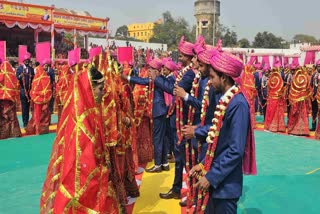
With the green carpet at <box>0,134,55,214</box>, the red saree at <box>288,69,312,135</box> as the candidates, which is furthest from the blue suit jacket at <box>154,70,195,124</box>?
the red saree at <box>288,69,312,135</box>

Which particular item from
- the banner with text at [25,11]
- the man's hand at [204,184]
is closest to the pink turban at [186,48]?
the man's hand at [204,184]

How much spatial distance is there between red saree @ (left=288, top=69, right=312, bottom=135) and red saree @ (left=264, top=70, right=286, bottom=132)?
317 millimetres

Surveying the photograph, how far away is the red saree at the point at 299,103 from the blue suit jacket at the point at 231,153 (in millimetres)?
7594

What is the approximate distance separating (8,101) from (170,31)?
73.2m

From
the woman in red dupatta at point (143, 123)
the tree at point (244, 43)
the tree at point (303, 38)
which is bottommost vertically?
the woman in red dupatta at point (143, 123)

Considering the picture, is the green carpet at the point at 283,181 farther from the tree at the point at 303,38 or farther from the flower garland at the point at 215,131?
the tree at the point at 303,38

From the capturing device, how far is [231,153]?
2.47 m

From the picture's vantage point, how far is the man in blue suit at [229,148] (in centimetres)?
247

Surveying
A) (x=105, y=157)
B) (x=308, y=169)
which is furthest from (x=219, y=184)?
(x=308, y=169)

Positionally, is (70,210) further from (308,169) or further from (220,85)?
(308,169)

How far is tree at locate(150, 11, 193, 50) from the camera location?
7588 cm

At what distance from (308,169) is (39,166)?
4458 millimetres

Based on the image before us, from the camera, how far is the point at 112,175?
3.26m

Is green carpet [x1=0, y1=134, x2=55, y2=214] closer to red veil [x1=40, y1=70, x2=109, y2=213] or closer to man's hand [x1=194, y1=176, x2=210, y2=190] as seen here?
red veil [x1=40, y1=70, x2=109, y2=213]
